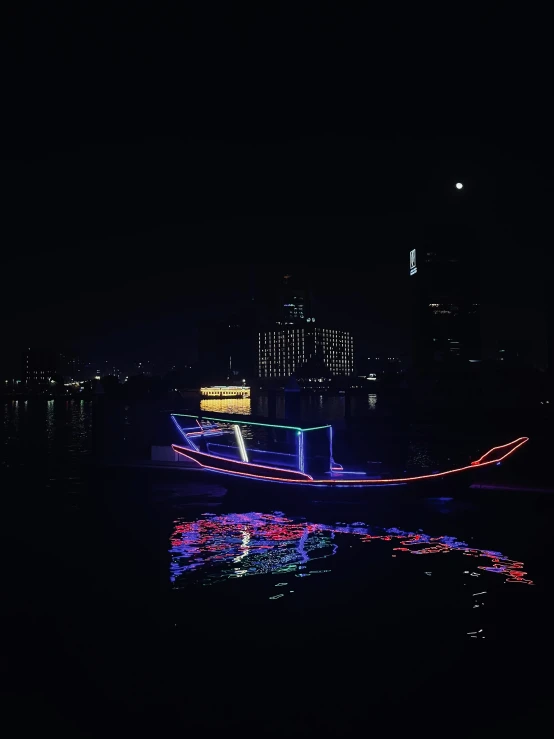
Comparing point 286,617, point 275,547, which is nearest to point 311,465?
point 275,547

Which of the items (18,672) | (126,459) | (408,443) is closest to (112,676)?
(18,672)

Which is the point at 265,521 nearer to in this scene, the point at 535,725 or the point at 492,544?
the point at 492,544

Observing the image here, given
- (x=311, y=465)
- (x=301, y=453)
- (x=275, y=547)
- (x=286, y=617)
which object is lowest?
(x=275, y=547)

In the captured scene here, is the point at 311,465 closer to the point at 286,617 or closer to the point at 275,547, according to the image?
the point at 275,547

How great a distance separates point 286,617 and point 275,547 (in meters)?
5.47

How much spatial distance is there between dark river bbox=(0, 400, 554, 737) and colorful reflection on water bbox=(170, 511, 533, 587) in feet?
0.28

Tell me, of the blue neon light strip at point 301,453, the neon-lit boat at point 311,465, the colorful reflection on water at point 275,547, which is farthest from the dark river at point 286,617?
the blue neon light strip at point 301,453

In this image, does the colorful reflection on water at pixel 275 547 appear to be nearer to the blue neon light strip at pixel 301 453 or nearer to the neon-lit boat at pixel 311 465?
the neon-lit boat at pixel 311 465

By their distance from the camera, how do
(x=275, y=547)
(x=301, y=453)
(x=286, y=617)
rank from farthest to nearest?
(x=301, y=453)
(x=275, y=547)
(x=286, y=617)

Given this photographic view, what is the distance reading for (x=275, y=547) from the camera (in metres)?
17.7

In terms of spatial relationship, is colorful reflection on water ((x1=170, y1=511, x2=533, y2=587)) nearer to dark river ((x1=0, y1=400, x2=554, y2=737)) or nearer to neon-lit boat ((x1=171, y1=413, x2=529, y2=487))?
dark river ((x1=0, y1=400, x2=554, y2=737))

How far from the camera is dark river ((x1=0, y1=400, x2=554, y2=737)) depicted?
28.8 ft

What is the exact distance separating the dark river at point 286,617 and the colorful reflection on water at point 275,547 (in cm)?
8

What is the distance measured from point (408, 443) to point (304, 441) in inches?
909
